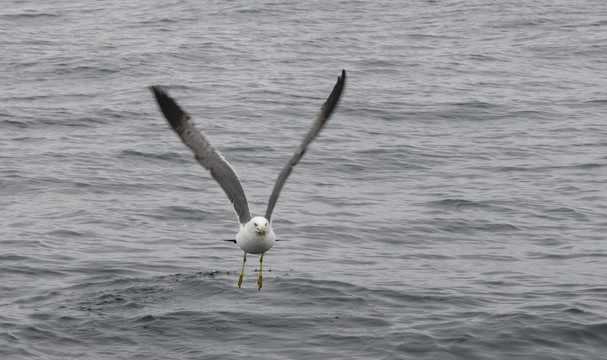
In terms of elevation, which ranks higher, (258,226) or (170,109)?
(170,109)

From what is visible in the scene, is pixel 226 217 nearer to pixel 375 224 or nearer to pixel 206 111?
pixel 375 224

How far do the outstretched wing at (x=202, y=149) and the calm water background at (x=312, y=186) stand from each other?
6.86 ft

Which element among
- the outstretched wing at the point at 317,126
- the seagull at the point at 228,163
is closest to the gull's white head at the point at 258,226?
the seagull at the point at 228,163

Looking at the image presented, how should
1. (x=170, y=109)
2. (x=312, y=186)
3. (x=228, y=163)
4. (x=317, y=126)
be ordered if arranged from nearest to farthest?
(x=317, y=126)
(x=170, y=109)
(x=228, y=163)
(x=312, y=186)

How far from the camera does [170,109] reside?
12977mm

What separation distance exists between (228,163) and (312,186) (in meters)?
8.84

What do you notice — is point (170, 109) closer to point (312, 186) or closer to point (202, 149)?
point (202, 149)

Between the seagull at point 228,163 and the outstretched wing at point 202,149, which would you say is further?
the outstretched wing at point 202,149

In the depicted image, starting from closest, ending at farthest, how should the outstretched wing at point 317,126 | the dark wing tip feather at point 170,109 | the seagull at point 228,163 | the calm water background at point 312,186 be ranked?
the outstretched wing at point 317,126, the seagull at point 228,163, the dark wing tip feather at point 170,109, the calm water background at point 312,186

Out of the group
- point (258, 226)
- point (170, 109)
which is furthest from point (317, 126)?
point (170, 109)

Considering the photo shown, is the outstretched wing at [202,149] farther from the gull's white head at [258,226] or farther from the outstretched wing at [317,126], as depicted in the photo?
the outstretched wing at [317,126]

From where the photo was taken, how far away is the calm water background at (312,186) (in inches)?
584

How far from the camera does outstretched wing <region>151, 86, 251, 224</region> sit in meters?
13.0

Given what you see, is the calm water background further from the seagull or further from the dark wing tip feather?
the dark wing tip feather
